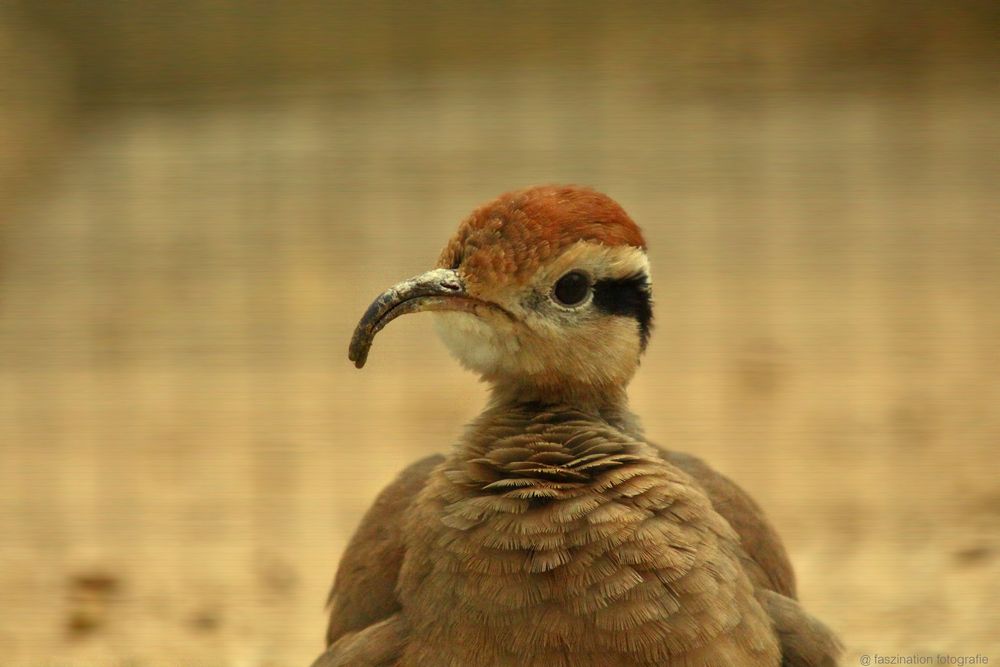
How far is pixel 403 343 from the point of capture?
5.95 m

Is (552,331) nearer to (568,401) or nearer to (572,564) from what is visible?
(568,401)

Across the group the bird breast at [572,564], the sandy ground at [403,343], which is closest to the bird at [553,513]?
the bird breast at [572,564]

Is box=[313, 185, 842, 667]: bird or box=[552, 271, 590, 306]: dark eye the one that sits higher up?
box=[552, 271, 590, 306]: dark eye

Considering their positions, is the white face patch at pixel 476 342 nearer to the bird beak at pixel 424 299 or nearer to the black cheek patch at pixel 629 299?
the bird beak at pixel 424 299

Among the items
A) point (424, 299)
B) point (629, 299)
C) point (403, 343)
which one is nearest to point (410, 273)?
point (403, 343)

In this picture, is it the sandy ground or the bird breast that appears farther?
the sandy ground

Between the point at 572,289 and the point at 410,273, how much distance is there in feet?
12.7

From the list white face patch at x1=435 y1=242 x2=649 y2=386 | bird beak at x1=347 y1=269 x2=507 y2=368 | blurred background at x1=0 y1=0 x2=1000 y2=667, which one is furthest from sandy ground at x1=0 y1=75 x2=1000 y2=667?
bird beak at x1=347 y1=269 x2=507 y2=368

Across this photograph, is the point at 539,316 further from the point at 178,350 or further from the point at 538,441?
the point at 178,350

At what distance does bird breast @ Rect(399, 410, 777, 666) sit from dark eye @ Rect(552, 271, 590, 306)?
0.79 ft

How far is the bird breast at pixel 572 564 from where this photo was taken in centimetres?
205

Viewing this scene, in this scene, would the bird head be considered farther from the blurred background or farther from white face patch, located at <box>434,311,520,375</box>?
the blurred background

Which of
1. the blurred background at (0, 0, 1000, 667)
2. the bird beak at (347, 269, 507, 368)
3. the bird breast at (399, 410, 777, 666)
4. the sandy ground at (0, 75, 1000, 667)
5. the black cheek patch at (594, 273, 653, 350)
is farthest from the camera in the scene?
the blurred background at (0, 0, 1000, 667)

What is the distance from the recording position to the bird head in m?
2.25
